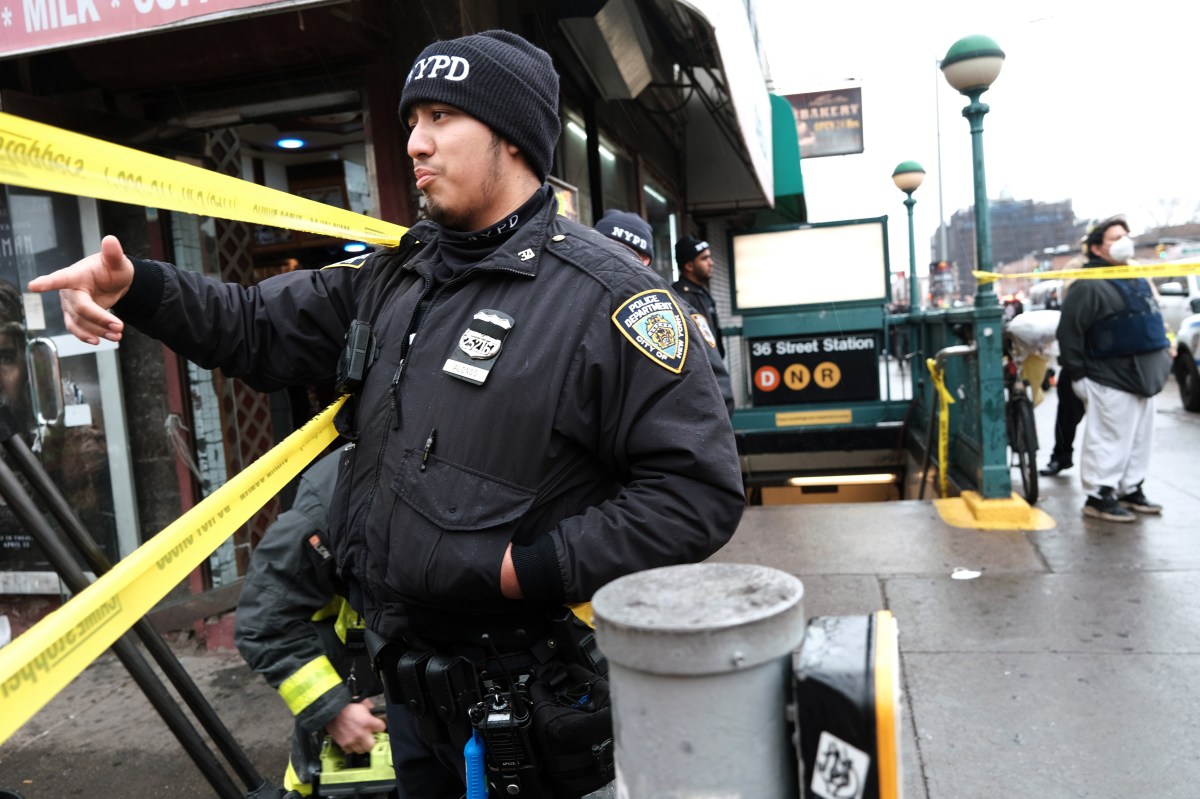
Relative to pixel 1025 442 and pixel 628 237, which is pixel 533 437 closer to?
pixel 628 237

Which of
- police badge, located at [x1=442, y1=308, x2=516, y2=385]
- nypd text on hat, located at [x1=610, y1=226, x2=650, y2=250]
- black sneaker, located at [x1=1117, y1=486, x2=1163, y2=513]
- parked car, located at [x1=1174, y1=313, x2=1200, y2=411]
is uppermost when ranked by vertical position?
nypd text on hat, located at [x1=610, y1=226, x2=650, y2=250]

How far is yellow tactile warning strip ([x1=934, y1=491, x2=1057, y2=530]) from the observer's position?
5.96 meters

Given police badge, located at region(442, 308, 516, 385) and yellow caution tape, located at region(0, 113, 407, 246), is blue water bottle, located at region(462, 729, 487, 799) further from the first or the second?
yellow caution tape, located at region(0, 113, 407, 246)

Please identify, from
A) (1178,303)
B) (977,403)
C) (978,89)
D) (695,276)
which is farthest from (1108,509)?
(1178,303)

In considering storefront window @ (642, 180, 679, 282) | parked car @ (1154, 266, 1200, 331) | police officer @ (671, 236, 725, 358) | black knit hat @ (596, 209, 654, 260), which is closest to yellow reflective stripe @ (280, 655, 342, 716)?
black knit hat @ (596, 209, 654, 260)

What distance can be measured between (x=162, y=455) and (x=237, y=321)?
3429 mm

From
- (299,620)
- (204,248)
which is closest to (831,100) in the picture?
(204,248)

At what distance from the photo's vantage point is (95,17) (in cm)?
321

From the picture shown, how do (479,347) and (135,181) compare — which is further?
(479,347)

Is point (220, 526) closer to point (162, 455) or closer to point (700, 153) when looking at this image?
point (162, 455)

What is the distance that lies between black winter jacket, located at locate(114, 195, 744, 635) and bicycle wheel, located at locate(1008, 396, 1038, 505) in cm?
Answer: 536

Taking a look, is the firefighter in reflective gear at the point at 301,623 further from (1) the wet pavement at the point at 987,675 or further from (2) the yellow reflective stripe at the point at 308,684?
(1) the wet pavement at the point at 987,675

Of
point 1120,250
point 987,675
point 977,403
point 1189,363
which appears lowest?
point 987,675

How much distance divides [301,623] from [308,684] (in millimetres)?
187
